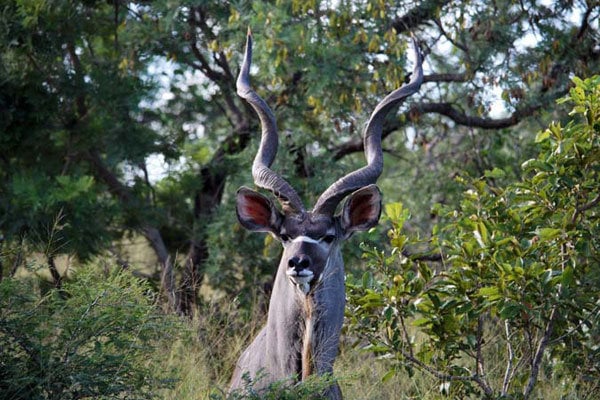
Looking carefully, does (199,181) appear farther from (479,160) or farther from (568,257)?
(568,257)

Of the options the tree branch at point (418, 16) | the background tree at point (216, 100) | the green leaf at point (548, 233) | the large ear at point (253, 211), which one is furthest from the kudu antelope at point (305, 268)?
the tree branch at point (418, 16)

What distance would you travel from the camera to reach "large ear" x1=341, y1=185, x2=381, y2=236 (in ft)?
17.1

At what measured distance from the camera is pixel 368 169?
5.39 meters

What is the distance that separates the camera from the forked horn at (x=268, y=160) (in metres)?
5.17

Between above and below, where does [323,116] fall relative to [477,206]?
above

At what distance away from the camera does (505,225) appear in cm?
573

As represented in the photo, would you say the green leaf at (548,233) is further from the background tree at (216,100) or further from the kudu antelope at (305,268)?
the background tree at (216,100)

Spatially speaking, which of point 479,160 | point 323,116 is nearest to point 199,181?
point 323,116

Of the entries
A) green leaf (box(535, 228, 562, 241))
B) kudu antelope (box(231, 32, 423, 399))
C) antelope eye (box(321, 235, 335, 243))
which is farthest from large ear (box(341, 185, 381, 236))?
green leaf (box(535, 228, 562, 241))

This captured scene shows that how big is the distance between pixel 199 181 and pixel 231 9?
242 cm

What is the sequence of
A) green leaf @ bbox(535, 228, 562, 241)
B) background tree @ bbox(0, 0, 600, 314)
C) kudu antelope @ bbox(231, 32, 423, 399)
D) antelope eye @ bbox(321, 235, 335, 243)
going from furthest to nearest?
1. background tree @ bbox(0, 0, 600, 314)
2. green leaf @ bbox(535, 228, 562, 241)
3. antelope eye @ bbox(321, 235, 335, 243)
4. kudu antelope @ bbox(231, 32, 423, 399)

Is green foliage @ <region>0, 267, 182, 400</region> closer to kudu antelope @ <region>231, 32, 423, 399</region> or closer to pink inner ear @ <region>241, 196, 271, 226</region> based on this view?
kudu antelope @ <region>231, 32, 423, 399</region>

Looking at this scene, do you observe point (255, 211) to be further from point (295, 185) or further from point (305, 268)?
point (295, 185)

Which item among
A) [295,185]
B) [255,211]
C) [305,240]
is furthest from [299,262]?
[295,185]
